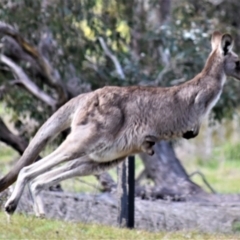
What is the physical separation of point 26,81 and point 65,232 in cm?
670

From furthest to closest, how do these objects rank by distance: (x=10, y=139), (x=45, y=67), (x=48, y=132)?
(x=45, y=67), (x=10, y=139), (x=48, y=132)

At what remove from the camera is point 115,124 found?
8.20 metres

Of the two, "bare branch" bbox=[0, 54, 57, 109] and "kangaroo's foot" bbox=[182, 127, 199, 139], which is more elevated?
"bare branch" bbox=[0, 54, 57, 109]

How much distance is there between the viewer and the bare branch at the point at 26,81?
1351cm

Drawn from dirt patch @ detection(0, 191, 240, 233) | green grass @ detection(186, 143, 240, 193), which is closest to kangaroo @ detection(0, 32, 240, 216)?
dirt patch @ detection(0, 191, 240, 233)

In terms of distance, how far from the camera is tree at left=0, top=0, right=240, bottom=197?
1328 centimetres

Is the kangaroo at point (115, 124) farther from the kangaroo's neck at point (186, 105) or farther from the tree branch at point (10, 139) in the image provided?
the tree branch at point (10, 139)

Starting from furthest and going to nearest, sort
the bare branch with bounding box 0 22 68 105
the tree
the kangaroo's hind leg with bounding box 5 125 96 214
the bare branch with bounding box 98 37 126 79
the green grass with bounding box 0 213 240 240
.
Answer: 1. the bare branch with bounding box 98 37 126 79
2. the tree
3. the bare branch with bounding box 0 22 68 105
4. the kangaroo's hind leg with bounding box 5 125 96 214
5. the green grass with bounding box 0 213 240 240

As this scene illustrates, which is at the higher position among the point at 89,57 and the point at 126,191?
the point at 89,57

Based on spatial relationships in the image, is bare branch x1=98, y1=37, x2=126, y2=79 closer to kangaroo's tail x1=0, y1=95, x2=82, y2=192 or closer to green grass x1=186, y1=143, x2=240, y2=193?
green grass x1=186, y1=143, x2=240, y2=193

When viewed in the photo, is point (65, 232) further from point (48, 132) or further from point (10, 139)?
point (10, 139)

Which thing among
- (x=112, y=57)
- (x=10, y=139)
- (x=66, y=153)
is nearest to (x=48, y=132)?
(x=66, y=153)

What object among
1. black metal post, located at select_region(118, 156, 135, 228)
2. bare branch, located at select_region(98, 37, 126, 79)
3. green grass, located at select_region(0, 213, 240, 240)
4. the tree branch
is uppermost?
bare branch, located at select_region(98, 37, 126, 79)

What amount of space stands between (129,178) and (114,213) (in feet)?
6.31
